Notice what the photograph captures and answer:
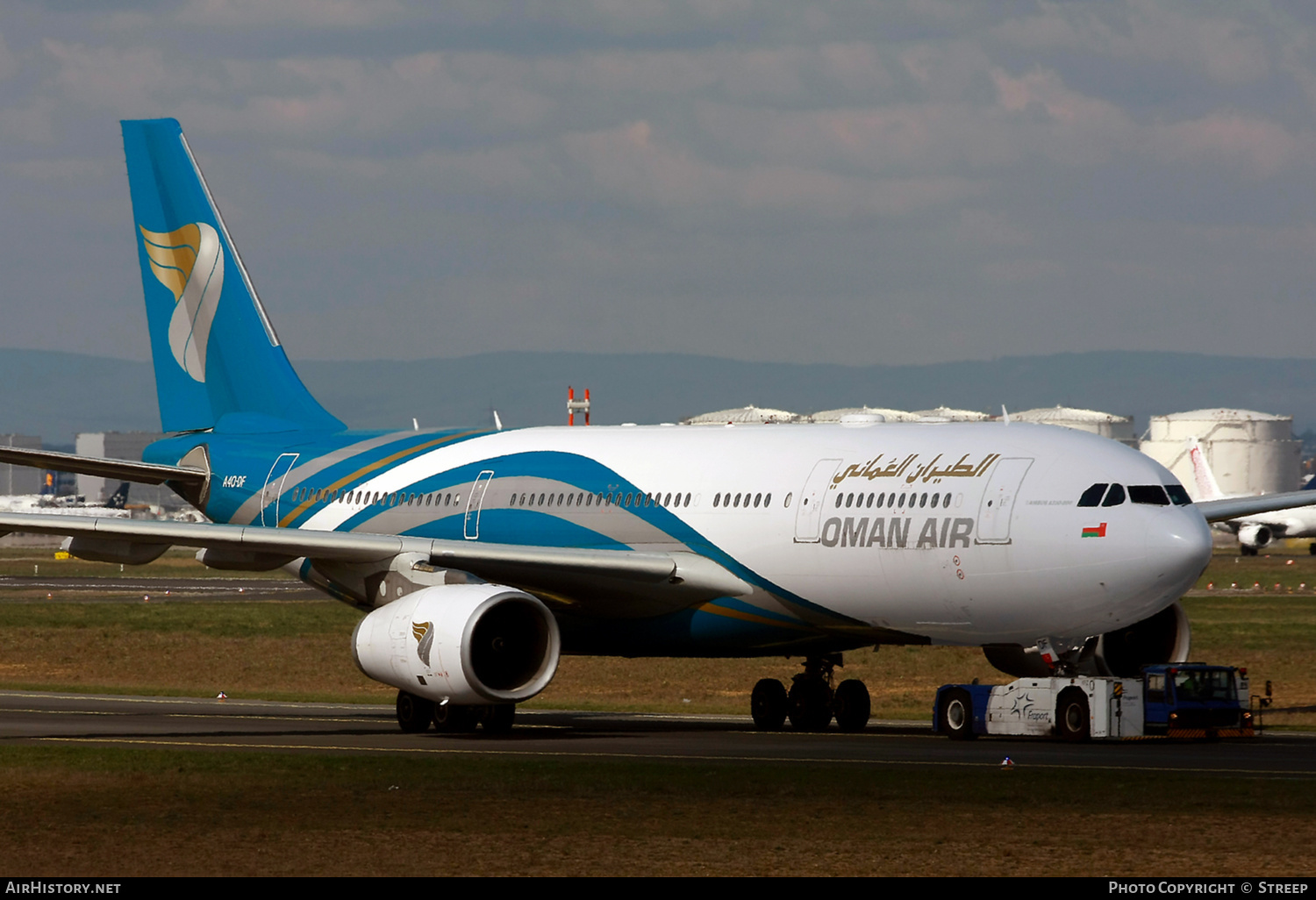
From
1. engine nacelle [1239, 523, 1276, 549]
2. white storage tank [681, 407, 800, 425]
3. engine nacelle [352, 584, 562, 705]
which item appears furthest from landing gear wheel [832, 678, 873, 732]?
engine nacelle [1239, 523, 1276, 549]

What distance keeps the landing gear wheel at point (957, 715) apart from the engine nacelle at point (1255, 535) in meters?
105

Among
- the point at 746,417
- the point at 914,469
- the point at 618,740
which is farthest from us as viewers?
the point at 746,417

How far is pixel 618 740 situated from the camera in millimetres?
31594

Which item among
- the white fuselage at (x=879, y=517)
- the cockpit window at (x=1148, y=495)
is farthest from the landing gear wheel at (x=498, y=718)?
the cockpit window at (x=1148, y=495)

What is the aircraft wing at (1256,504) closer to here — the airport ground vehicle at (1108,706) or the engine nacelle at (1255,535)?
the airport ground vehicle at (1108,706)

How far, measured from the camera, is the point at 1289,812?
68.3 ft

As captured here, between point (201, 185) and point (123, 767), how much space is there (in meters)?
19.1

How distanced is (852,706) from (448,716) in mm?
6942

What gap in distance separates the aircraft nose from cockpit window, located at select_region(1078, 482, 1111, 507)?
911 mm

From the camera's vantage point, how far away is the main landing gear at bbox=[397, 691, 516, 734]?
33156 mm

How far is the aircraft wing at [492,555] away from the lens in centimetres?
3225

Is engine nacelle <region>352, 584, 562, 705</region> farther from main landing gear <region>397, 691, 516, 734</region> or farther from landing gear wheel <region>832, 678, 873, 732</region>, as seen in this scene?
landing gear wheel <region>832, 678, 873, 732</region>

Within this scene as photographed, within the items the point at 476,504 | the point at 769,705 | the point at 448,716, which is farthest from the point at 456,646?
the point at 769,705

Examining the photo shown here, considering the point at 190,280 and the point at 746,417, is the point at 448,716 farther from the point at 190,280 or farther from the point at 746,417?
the point at 746,417
